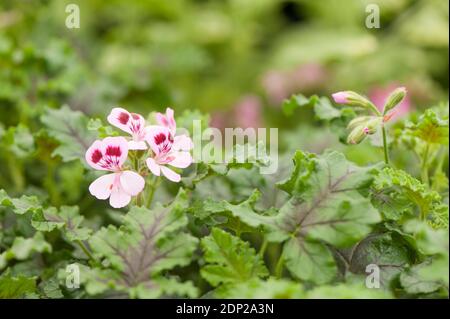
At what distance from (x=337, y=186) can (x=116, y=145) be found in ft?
1.07

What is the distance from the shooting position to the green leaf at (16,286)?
3.20 feet

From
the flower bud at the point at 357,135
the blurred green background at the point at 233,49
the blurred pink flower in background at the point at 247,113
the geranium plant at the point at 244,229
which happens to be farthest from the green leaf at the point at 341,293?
the blurred pink flower in background at the point at 247,113

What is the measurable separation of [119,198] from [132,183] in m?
0.03

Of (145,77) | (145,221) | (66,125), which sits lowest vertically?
A: (145,221)

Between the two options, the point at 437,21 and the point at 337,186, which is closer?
the point at 337,186

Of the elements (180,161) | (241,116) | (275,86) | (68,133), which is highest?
(275,86)

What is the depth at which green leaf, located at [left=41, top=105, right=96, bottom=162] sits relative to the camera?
1201 mm

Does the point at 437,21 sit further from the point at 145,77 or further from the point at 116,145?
the point at 116,145

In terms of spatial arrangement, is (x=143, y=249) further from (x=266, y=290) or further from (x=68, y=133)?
(x=68, y=133)

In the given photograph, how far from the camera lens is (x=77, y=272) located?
0.89 metres

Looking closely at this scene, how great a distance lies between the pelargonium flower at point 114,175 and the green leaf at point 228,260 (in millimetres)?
135

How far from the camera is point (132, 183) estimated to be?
0.97m

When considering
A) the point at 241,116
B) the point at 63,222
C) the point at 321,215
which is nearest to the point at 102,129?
the point at 63,222
